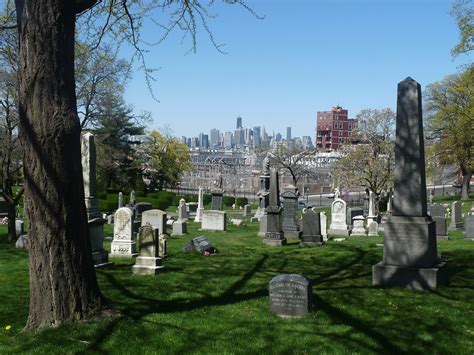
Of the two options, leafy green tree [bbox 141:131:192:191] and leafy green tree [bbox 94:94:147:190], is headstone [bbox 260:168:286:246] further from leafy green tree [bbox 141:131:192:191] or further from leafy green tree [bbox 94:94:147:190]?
leafy green tree [bbox 141:131:192:191]

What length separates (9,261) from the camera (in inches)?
527

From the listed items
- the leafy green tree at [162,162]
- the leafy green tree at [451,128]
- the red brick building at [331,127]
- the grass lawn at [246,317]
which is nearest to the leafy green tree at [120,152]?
the leafy green tree at [162,162]

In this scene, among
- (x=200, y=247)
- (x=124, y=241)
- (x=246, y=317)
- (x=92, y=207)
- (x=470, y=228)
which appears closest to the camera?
(x=246, y=317)

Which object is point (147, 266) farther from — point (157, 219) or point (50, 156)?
point (157, 219)

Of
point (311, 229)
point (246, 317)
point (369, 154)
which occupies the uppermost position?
point (369, 154)

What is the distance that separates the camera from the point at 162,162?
62156 millimetres

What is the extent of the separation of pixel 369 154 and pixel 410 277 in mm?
39906

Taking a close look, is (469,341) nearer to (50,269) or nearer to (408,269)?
(408,269)

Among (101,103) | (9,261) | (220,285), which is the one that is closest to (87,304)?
(220,285)

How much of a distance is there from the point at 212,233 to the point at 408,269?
15048 mm

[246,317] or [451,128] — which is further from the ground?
[451,128]

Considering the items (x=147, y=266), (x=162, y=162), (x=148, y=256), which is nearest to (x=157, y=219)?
(x=148, y=256)

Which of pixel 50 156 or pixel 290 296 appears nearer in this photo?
pixel 50 156

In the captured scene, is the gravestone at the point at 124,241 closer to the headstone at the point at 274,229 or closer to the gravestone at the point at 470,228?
the headstone at the point at 274,229
